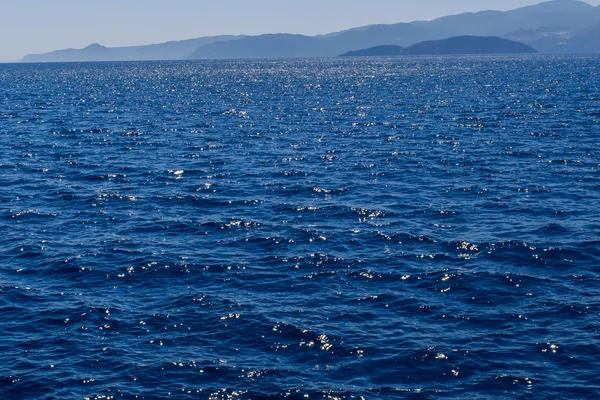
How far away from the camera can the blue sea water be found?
27.1 m

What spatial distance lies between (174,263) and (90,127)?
69.3 meters

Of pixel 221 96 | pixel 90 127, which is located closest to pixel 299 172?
pixel 90 127

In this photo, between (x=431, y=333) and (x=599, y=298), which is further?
(x=599, y=298)

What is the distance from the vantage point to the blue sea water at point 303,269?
88.8 feet

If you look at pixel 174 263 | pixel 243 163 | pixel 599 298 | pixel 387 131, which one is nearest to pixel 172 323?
pixel 174 263

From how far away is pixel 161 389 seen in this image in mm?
25906

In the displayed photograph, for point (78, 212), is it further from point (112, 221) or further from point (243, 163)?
point (243, 163)

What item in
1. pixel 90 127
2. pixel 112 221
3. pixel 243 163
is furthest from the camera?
pixel 90 127

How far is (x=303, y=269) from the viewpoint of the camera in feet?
128

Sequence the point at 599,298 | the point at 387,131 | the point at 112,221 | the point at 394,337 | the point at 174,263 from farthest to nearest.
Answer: the point at 387,131, the point at 112,221, the point at 174,263, the point at 599,298, the point at 394,337

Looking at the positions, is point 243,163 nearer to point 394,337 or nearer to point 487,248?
point 487,248

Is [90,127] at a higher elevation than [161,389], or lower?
higher

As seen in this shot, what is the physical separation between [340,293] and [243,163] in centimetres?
3775

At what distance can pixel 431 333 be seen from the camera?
30312 mm
